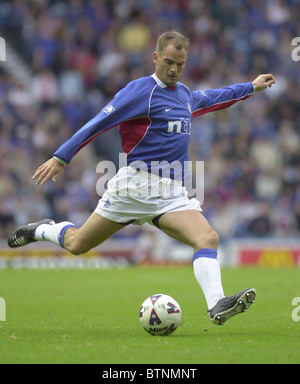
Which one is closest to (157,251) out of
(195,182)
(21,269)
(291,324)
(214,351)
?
(195,182)

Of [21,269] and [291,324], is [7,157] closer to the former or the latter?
[21,269]

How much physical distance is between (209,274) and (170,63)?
2.01 metres

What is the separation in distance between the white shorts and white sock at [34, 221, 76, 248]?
698 millimetres

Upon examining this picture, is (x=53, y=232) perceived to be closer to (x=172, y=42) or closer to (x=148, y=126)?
(x=148, y=126)

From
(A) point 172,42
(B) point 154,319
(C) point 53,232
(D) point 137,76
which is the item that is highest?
(D) point 137,76

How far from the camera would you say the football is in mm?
7121

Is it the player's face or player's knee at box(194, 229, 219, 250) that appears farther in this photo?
the player's face

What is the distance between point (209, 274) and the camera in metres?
7.04

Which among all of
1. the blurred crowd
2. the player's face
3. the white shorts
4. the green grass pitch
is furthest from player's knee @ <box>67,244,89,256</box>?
the blurred crowd

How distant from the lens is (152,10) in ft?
79.9

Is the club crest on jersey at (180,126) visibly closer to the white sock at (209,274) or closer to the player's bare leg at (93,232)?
the player's bare leg at (93,232)

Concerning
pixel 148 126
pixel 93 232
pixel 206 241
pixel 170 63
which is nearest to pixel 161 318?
pixel 206 241

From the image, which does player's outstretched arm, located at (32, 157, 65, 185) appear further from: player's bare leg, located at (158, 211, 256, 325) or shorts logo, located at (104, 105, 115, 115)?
player's bare leg, located at (158, 211, 256, 325)

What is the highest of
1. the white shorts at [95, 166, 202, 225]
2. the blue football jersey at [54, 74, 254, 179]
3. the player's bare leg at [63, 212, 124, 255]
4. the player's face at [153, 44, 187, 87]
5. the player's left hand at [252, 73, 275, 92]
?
the player's left hand at [252, 73, 275, 92]
